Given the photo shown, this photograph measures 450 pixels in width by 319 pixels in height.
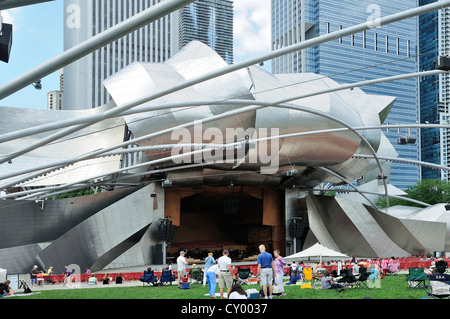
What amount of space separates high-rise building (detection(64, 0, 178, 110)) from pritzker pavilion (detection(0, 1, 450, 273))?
231ft

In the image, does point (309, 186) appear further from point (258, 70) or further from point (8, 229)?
point (8, 229)

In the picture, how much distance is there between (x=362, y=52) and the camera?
147 m

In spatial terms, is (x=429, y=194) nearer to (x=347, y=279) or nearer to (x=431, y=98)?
(x=347, y=279)

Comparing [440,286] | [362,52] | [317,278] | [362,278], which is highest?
[362,52]

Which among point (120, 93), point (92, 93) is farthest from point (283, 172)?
point (92, 93)

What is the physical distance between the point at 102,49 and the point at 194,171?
7952 cm

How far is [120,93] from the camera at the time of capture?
30.8m

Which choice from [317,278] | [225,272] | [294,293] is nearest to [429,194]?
[317,278]

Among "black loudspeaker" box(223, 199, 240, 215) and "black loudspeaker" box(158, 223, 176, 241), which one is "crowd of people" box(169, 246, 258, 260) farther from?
"black loudspeaker" box(158, 223, 176, 241)

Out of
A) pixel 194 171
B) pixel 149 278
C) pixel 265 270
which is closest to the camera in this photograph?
pixel 265 270

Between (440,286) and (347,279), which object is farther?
(347,279)

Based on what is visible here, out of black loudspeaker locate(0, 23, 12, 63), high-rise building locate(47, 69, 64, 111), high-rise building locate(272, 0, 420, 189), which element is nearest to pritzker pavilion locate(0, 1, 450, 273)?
black loudspeaker locate(0, 23, 12, 63)

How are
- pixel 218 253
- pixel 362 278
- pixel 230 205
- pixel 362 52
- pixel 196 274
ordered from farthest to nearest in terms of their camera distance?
pixel 362 52 → pixel 218 253 → pixel 230 205 → pixel 196 274 → pixel 362 278

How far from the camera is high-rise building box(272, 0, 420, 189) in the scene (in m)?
140
